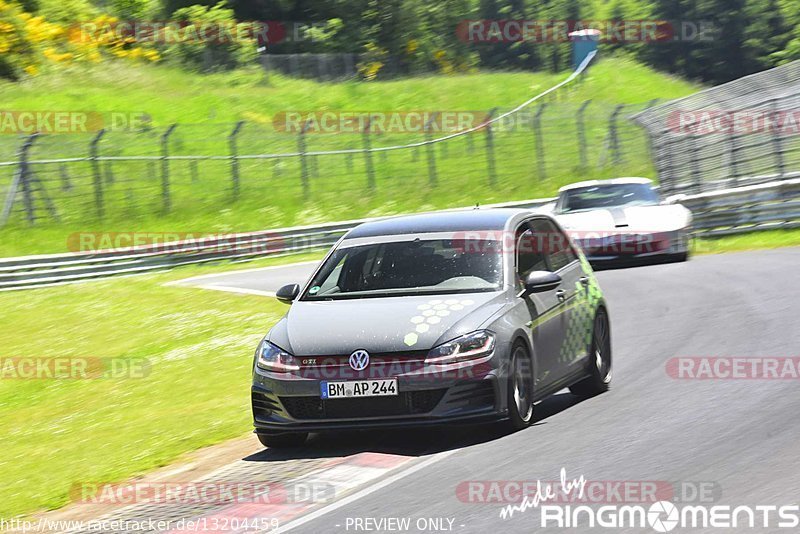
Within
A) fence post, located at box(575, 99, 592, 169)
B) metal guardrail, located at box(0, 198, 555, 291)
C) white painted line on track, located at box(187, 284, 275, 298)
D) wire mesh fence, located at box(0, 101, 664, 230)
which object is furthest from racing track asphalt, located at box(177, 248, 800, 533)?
fence post, located at box(575, 99, 592, 169)

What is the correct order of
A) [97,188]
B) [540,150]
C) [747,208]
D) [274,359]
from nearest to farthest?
[274,359]
[747,208]
[97,188]
[540,150]

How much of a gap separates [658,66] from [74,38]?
5487 cm

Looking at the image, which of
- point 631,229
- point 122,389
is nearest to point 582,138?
point 631,229

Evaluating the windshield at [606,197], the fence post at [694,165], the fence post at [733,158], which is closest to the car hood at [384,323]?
the windshield at [606,197]

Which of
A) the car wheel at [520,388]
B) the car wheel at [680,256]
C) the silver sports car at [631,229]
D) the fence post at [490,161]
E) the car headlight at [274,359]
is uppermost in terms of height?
the car headlight at [274,359]

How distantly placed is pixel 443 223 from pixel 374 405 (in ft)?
6.43

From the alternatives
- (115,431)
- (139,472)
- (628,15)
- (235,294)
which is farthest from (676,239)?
(628,15)

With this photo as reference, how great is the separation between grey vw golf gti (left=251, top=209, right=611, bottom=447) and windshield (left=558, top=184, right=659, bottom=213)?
1149cm

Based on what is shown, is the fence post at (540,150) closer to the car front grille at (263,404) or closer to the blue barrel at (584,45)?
the blue barrel at (584,45)

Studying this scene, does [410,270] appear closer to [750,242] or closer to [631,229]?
[631,229]

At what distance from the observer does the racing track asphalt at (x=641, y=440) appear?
22.1ft

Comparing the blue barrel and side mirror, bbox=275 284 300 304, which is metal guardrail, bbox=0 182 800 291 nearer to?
side mirror, bbox=275 284 300 304

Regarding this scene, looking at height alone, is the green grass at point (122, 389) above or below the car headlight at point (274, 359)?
below

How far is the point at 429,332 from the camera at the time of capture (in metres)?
8.25
